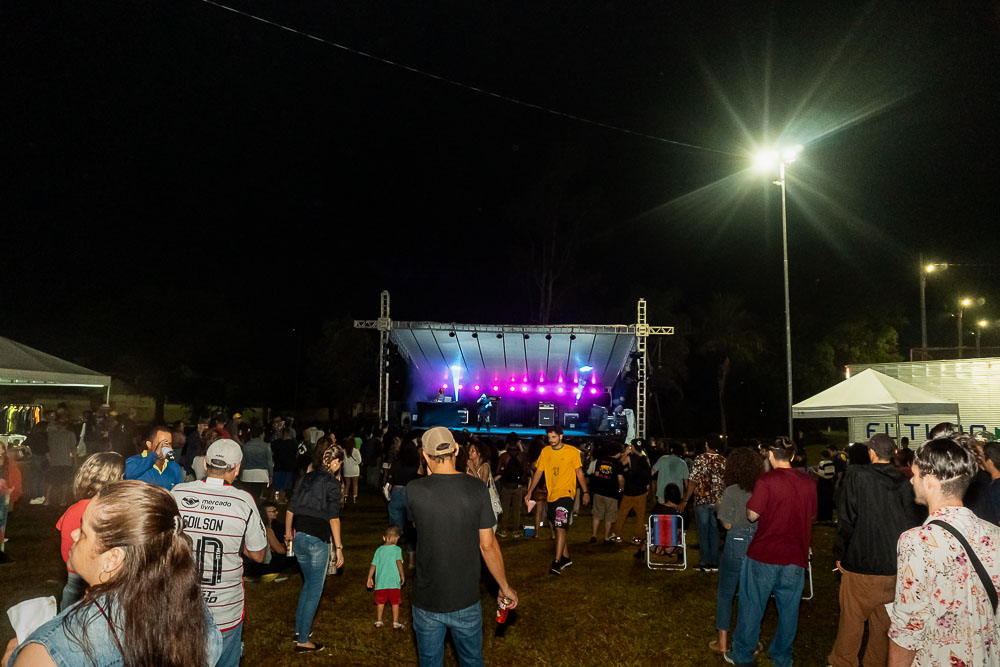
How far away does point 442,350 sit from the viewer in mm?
22031

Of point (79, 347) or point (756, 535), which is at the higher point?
point (79, 347)

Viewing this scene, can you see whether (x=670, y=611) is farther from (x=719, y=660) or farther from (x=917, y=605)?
(x=917, y=605)

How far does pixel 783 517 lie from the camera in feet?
13.5

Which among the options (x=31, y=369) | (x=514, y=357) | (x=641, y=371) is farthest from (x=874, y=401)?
(x=514, y=357)

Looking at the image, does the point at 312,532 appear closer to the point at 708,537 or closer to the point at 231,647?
the point at 231,647

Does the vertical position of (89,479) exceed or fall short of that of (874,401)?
it falls short

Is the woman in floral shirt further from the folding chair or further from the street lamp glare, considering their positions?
the street lamp glare

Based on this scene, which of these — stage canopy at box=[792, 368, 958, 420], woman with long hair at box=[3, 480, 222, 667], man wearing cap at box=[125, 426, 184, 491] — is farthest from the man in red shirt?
stage canopy at box=[792, 368, 958, 420]

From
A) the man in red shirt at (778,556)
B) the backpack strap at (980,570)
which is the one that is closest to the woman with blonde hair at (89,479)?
the backpack strap at (980,570)

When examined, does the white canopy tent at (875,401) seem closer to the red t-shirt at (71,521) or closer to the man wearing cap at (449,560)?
the man wearing cap at (449,560)

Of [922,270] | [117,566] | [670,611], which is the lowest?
[670,611]

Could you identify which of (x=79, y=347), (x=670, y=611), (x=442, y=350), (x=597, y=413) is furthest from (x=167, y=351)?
(x=670, y=611)

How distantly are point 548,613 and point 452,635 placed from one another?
304 centimetres

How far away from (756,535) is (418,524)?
2425 mm
